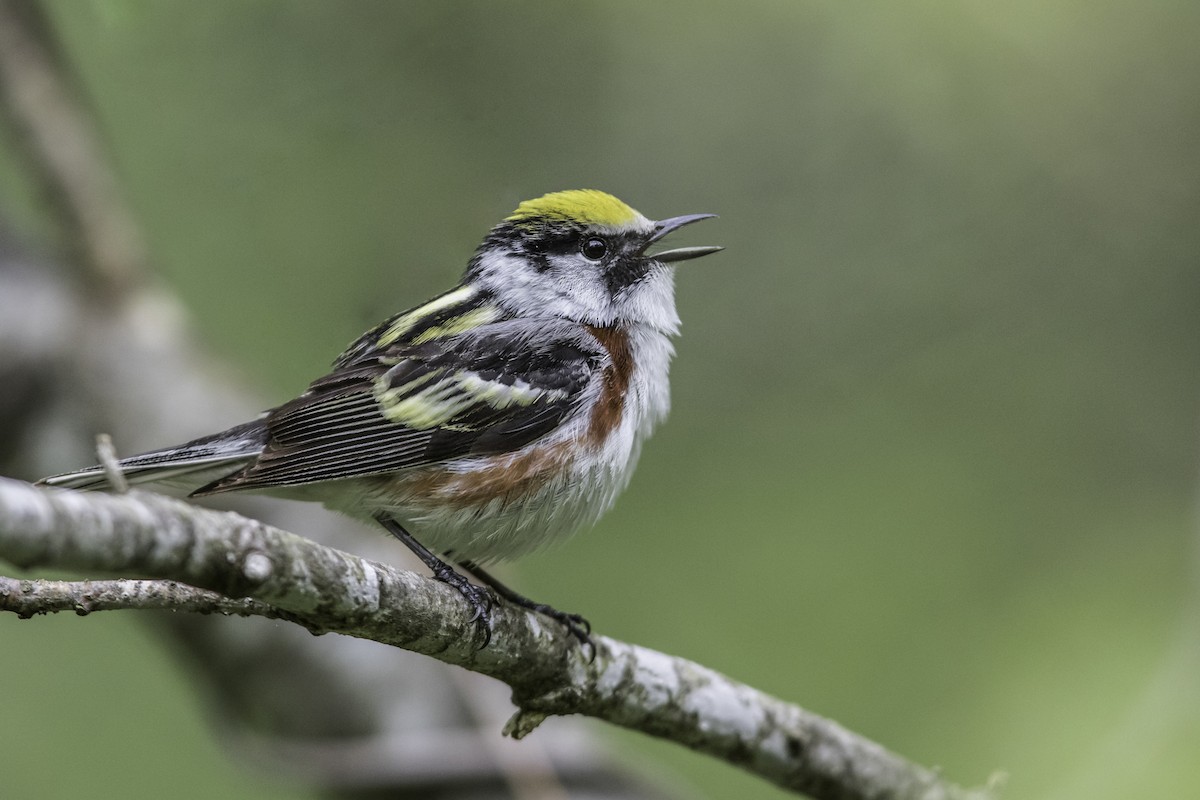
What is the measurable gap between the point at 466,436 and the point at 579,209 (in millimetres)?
1194

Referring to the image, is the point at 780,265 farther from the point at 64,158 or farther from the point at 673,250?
the point at 64,158

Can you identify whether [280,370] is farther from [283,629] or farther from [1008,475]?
[1008,475]

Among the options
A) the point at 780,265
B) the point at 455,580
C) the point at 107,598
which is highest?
the point at 780,265

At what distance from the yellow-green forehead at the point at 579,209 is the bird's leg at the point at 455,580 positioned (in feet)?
4.69

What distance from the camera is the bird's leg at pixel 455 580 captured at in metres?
2.92

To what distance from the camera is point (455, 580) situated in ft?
10.3

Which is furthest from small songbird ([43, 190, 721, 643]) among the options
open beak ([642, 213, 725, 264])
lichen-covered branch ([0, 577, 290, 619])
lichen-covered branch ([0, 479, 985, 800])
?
lichen-covered branch ([0, 577, 290, 619])

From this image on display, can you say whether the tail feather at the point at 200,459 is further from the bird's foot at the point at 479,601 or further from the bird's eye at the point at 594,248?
the bird's eye at the point at 594,248

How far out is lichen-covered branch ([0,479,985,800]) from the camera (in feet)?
5.33

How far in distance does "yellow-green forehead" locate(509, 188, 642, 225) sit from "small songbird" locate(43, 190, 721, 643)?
1.22 ft

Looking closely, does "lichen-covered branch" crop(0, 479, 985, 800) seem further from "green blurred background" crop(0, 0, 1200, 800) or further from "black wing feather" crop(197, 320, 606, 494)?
"green blurred background" crop(0, 0, 1200, 800)

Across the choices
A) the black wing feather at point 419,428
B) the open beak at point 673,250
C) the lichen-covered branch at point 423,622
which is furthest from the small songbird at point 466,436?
the open beak at point 673,250

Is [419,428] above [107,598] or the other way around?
above

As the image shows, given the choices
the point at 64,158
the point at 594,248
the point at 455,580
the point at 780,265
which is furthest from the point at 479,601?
the point at 780,265
